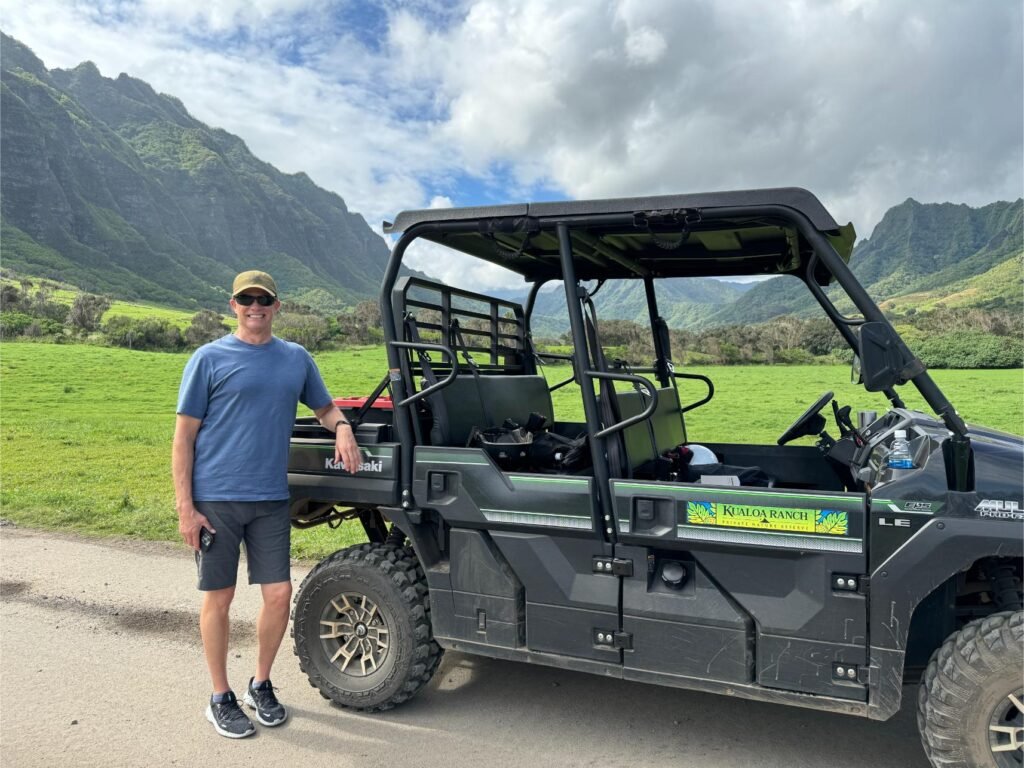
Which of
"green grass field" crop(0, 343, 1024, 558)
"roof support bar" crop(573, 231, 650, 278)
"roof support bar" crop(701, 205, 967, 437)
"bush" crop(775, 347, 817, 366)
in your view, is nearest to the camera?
"roof support bar" crop(701, 205, 967, 437)

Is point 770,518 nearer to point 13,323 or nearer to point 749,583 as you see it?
point 749,583

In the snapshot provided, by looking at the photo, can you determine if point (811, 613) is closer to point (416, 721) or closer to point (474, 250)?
point (416, 721)

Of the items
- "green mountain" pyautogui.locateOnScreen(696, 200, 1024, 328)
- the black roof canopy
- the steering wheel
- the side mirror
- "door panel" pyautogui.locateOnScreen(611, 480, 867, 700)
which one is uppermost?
"green mountain" pyautogui.locateOnScreen(696, 200, 1024, 328)

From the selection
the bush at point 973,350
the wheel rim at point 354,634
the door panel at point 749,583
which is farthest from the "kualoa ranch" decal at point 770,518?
the bush at point 973,350

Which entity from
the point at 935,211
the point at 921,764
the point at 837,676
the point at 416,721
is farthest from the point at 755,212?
the point at 935,211

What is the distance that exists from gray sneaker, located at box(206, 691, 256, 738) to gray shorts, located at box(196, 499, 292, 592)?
544 millimetres

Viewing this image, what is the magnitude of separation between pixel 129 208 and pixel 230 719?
167 m

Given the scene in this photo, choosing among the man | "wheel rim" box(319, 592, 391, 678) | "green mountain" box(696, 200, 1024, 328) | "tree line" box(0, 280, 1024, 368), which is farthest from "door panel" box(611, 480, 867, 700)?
"green mountain" box(696, 200, 1024, 328)

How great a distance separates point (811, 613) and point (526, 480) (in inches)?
50.8

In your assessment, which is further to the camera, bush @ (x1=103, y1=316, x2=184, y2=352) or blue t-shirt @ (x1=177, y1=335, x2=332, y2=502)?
bush @ (x1=103, y1=316, x2=184, y2=352)

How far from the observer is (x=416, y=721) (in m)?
3.61

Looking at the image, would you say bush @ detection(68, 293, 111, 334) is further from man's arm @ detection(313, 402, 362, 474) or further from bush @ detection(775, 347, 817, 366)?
man's arm @ detection(313, 402, 362, 474)

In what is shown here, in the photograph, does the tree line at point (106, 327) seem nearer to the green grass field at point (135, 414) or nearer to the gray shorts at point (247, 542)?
the green grass field at point (135, 414)

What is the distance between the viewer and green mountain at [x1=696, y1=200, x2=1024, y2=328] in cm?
9850
